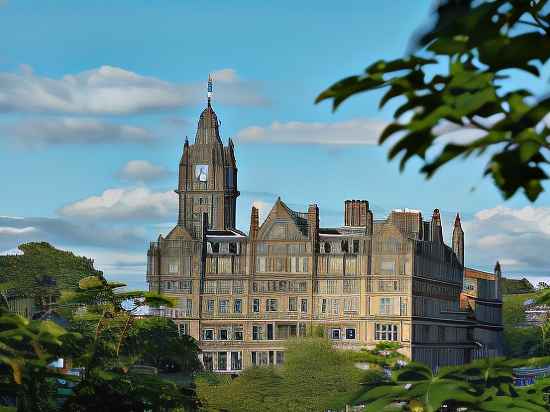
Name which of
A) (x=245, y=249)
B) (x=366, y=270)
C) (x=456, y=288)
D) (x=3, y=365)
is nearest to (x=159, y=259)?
(x=245, y=249)

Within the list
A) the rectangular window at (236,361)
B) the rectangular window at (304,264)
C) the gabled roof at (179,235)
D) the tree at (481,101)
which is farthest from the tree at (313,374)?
the tree at (481,101)

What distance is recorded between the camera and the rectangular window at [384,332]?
13225 centimetres

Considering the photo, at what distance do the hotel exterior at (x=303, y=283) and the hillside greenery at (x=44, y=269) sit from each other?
7891mm

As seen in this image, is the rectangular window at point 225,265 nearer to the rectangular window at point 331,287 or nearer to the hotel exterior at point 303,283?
the hotel exterior at point 303,283

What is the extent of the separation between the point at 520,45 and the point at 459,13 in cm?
25

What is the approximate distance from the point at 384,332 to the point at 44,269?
33808 millimetres

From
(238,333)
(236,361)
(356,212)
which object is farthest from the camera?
(356,212)

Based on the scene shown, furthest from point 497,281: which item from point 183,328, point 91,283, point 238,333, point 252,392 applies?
point 91,283

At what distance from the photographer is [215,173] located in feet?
573

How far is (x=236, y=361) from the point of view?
134 meters

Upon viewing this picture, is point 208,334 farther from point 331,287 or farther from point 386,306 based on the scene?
point 386,306

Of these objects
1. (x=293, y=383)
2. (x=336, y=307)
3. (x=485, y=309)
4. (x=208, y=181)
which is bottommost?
(x=293, y=383)

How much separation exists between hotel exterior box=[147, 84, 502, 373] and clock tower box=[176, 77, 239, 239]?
32.2 metres

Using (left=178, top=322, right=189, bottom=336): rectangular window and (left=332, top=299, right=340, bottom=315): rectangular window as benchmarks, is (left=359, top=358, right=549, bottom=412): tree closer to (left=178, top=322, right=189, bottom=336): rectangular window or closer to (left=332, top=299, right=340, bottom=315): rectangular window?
(left=332, top=299, right=340, bottom=315): rectangular window
